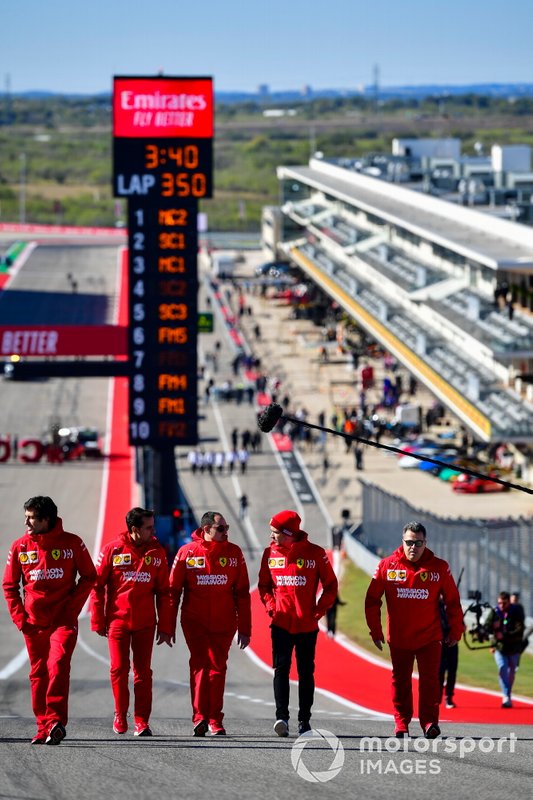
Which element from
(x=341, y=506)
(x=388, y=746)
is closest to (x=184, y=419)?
(x=341, y=506)

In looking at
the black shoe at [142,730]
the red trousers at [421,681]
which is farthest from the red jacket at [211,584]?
the red trousers at [421,681]

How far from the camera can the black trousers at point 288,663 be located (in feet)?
48.7

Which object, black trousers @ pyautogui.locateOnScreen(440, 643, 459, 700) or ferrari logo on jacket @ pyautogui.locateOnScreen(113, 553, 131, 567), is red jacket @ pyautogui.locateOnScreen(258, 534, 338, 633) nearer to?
ferrari logo on jacket @ pyautogui.locateOnScreen(113, 553, 131, 567)

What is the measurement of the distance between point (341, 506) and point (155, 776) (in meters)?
42.7

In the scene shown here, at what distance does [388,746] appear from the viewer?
14688 millimetres

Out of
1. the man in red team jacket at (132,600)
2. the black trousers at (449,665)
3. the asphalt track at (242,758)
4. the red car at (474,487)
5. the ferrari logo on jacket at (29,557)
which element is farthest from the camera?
the red car at (474,487)

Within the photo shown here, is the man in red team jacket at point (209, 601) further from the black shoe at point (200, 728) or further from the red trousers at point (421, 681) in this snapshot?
the red trousers at point (421, 681)

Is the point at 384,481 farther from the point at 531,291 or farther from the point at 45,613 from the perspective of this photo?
the point at 45,613

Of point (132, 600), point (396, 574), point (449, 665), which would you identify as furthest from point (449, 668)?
point (132, 600)

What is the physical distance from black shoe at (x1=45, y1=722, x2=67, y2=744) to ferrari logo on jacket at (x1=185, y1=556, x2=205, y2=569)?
175 centimetres

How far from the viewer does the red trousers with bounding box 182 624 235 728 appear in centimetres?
1472

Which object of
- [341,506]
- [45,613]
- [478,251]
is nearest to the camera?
[45,613]

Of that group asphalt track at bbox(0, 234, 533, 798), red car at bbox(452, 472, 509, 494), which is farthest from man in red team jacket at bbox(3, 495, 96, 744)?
red car at bbox(452, 472, 509, 494)

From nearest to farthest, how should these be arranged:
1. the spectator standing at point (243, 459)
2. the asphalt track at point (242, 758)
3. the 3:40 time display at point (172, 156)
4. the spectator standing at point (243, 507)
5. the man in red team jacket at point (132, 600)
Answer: the asphalt track at point (242, 758) → the man in red team jacket at point (132, 600) → the 3:40 time display at point (172, 156) → the spectator standing at point (243, 507) → the spectator standing at point (243, 459)
